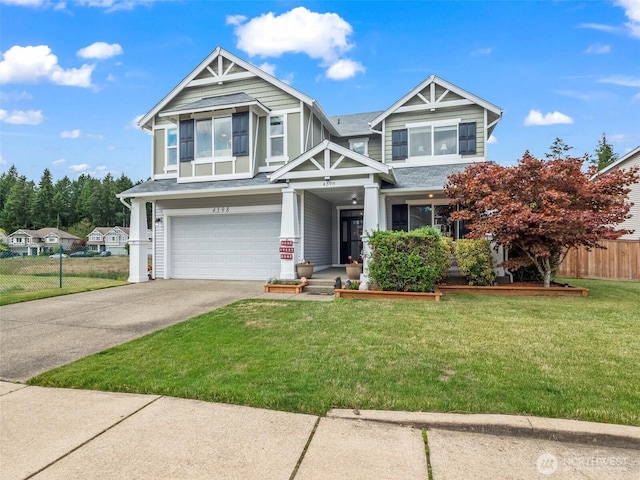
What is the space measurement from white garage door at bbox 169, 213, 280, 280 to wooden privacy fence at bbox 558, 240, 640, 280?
1125 cm

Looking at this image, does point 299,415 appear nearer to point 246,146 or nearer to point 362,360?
point 362,360

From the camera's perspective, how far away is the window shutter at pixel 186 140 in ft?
40.3

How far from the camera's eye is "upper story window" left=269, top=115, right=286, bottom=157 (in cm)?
1205

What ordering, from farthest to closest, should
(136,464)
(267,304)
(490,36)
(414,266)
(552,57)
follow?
(552,57) → (490,36) → (414,266) → (267,304) → (136,464)

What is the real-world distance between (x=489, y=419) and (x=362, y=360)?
1542 mm

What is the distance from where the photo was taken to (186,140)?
12.3 meters

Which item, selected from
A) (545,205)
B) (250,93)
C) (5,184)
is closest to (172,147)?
(250,93)

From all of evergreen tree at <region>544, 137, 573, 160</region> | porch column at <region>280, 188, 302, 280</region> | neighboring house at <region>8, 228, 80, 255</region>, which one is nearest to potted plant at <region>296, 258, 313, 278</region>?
porch column at <region>280, 188, 302, 280</region>

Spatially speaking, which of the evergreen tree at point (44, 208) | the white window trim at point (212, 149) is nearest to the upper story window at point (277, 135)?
the white window trim at point (212, 149)

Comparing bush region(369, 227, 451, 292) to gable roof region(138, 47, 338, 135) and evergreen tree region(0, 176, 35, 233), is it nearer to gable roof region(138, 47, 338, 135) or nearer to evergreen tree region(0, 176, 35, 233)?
gable roof region(138, 47, 338, 135)

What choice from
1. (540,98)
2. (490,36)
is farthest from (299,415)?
(540,98)

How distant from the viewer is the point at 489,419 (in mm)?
2701

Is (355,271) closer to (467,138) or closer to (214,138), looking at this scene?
(467,138)

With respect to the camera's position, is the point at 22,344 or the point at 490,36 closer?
the point at 22,344
